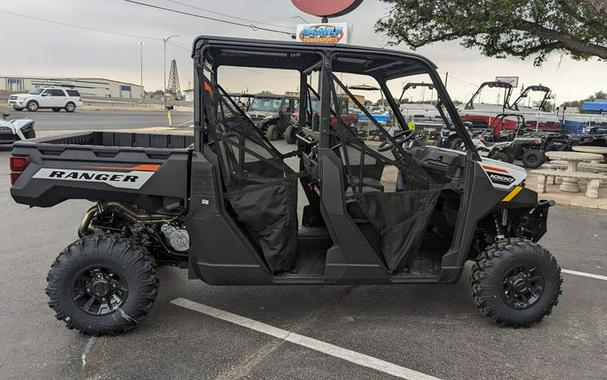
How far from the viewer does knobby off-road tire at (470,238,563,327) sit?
3.54 meters

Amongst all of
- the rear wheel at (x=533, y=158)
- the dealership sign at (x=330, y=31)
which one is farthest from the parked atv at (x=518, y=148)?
the dealership sign at (x=330, y=31)

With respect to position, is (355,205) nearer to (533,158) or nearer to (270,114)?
(270,114)

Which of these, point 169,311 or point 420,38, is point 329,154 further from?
point 420,38

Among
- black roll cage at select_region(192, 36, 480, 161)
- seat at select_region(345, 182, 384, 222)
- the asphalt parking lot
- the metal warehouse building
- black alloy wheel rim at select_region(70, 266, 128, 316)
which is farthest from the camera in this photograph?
the metal warehouse building

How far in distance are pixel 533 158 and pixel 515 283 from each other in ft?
38.8

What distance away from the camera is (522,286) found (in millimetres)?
3588

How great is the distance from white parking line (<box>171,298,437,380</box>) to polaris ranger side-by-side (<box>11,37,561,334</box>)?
1.25 ft

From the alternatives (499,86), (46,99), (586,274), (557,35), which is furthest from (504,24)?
(46,99)

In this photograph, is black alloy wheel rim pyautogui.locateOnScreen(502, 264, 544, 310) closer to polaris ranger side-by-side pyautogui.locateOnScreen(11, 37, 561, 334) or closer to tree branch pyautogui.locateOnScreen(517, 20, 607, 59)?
polaris ranger side-by-side pyautogui.locateOnScreen(11, 37, 561, 334)

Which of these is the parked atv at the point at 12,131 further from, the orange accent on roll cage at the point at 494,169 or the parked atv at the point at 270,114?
the orange accent on roll cage at the point at 494,169

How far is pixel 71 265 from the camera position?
10.7ft

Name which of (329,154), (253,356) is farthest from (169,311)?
(329,154)

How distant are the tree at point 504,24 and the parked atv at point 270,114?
20.7ft

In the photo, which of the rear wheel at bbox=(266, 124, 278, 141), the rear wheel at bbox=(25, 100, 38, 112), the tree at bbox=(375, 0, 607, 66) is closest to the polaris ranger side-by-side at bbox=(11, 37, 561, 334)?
the rear wheel at bbox=(266, 124, 278, 141)
